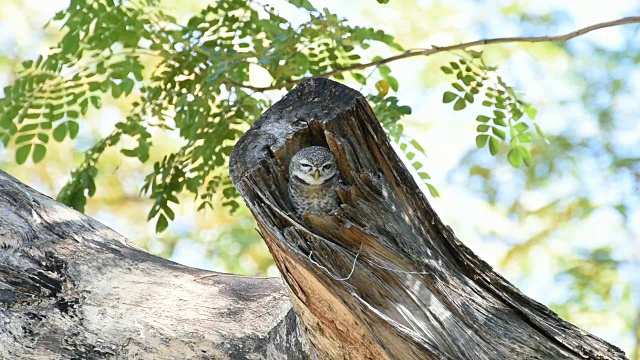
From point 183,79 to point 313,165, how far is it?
1928mm

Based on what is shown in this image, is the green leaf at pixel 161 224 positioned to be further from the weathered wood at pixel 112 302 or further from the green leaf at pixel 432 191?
the green leaf at pixel 432 191

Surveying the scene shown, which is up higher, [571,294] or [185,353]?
[571,294]

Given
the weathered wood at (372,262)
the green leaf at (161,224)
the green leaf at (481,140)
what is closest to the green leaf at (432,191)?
the green leaf at (481,140)

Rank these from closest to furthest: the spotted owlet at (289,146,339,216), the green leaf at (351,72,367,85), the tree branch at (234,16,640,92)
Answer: the spotted owlet at (289,146,339,216)
the tree branch at (234,16,640,92)
the green leaf at (351,72,367,85)

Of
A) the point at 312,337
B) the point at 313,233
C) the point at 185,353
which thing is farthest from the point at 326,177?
the point at 185,353

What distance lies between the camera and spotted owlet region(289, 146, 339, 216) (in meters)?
3.17

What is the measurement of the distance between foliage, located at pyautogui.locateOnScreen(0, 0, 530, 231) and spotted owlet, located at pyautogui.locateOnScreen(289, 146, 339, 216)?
1.14 m

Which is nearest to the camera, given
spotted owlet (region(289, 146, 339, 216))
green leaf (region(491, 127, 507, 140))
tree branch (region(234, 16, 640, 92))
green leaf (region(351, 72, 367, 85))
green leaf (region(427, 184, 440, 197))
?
spotted owlet (region(289, 146, 339, 216))

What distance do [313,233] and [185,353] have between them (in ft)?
2.81

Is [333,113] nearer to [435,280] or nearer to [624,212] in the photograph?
[435,280]

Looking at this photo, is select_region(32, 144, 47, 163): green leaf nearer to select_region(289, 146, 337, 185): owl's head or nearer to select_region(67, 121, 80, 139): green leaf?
select_region(67, 121, 80, 139): green leaf

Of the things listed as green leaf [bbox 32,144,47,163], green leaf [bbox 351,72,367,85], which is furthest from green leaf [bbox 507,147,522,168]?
green leaf [bbox 32,144,47,163]

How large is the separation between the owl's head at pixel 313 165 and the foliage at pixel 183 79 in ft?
3.87

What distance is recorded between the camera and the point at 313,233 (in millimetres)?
2844
